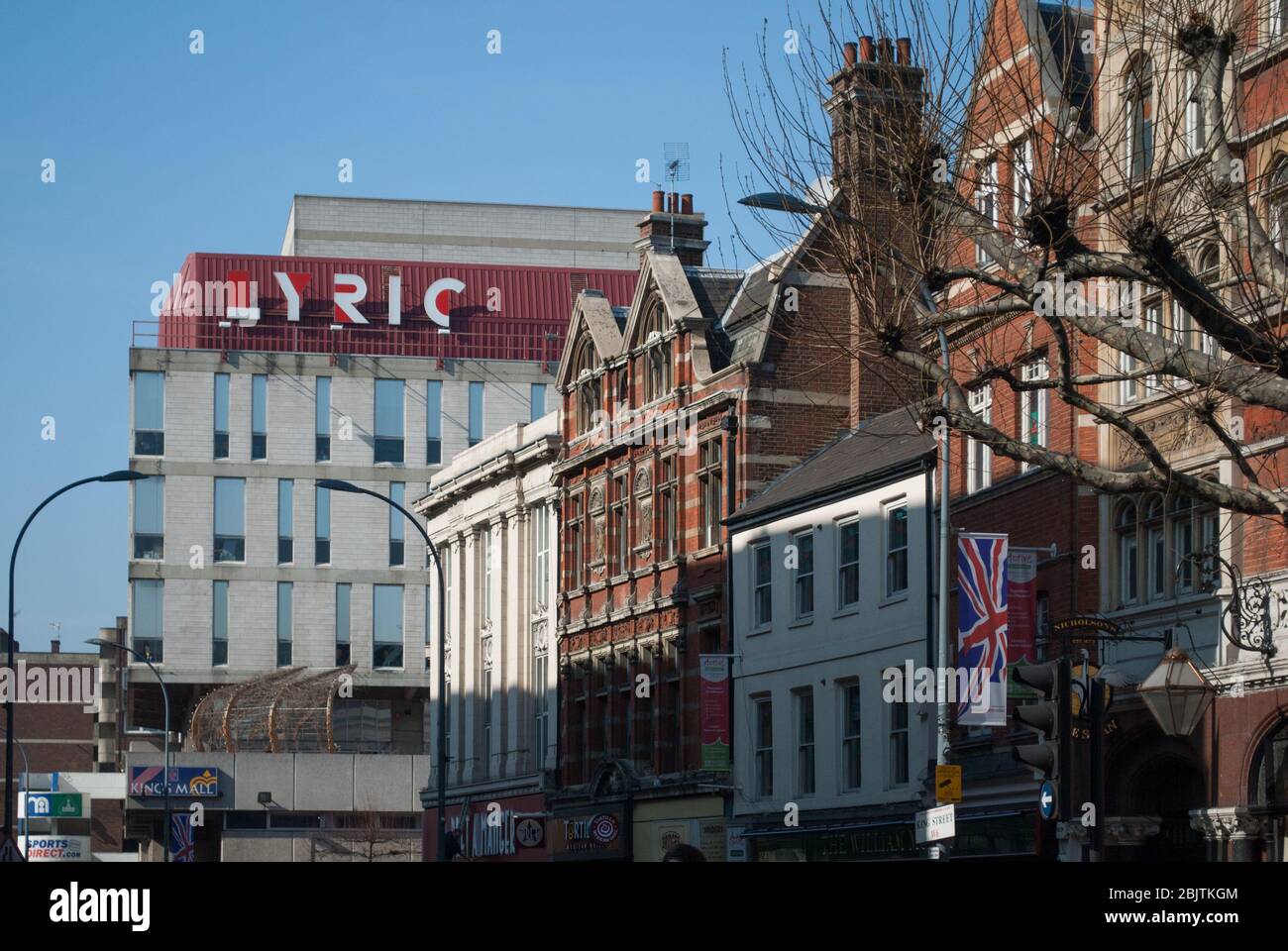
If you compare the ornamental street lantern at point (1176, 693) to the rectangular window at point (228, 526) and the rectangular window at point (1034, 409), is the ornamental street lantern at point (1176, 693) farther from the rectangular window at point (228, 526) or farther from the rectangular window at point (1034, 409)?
the rectangular window at point (228, 526)

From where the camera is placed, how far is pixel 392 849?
6938 centimetres

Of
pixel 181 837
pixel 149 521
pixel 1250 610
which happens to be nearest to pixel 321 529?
pixel 149 521

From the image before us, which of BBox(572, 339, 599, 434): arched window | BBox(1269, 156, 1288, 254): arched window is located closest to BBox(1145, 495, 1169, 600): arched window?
BBox(1269, 156, 1288, 254): arched window

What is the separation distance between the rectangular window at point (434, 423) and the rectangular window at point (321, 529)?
4.48m

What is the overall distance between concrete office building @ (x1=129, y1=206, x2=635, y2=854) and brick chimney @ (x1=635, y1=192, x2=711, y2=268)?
3397cm

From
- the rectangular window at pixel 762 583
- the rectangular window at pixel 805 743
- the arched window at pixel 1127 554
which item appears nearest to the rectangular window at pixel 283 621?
the rectangular window at pixel 762 583

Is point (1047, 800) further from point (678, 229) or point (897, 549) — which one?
point (678, 229)

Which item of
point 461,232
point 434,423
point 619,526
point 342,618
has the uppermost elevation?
point 461,232

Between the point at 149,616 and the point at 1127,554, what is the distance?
59839mm

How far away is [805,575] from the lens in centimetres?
3906

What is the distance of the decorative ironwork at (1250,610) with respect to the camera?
23.0 m

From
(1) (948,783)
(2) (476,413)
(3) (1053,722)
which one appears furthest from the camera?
(2) (476,413)

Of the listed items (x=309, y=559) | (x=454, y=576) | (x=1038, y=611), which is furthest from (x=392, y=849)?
(x=1038, y=611)
